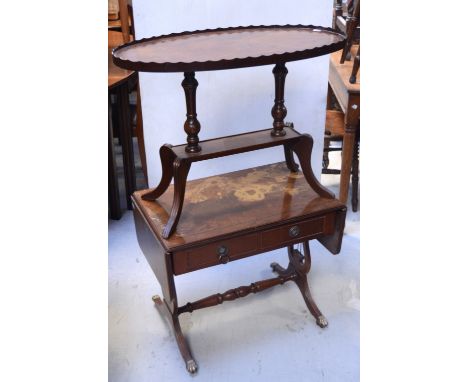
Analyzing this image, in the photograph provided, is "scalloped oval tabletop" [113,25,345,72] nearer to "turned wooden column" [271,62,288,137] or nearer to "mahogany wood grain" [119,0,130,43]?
"turned wooden column" [271,62,288,137]

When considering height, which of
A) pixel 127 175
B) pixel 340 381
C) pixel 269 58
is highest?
pixel 269 58

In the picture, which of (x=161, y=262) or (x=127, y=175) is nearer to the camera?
(x=161, y=262)

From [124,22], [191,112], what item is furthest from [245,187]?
[124,22]

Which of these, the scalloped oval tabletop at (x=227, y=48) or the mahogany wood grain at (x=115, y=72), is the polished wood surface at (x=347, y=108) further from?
the mahogany wood grain at (x=115, y=72)

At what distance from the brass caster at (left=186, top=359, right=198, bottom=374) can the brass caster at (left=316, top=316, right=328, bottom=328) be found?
60 cm

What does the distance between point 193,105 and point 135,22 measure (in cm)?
88

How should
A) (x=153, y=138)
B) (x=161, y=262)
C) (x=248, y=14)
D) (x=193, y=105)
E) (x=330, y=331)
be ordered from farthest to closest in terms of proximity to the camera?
(x=153, y=138), (x=248, y=14), (x=330, y=331), (x=161, y=262), (x=193, y=105)

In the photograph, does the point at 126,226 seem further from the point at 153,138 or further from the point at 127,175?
the point at 153,138

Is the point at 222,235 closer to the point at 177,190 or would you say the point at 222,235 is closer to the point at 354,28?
the point at 177,190

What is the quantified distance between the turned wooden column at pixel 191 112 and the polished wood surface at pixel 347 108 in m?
1.16

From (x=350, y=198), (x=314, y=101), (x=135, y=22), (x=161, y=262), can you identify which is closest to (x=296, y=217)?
(x=161, y=262)

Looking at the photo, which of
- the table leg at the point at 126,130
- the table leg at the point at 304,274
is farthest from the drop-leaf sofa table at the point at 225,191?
the table leg at the point at 126,130

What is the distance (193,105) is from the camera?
1.60 m

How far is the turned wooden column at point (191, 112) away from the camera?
1.56m
